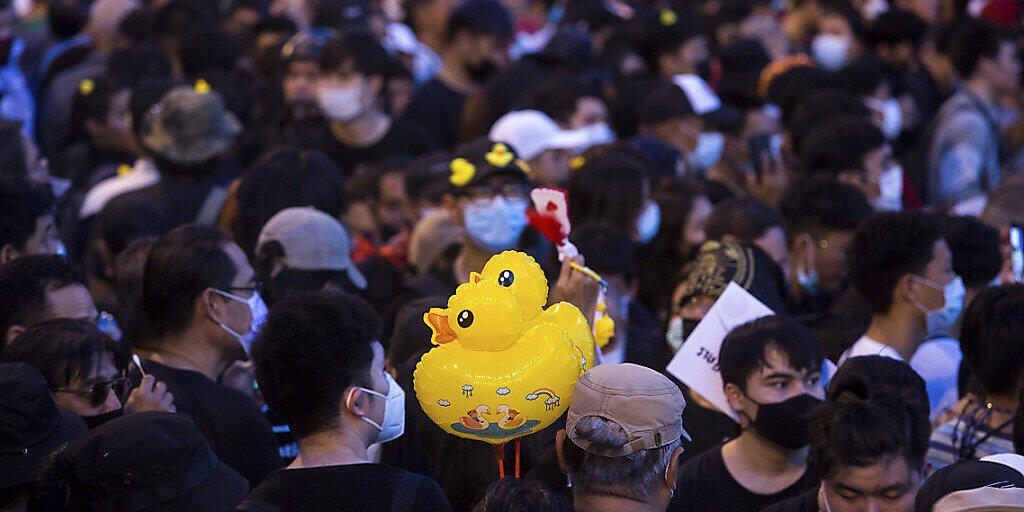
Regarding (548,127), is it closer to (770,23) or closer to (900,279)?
(900,279)

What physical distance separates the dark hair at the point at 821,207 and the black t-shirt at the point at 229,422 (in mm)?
3074

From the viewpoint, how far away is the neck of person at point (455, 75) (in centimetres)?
830

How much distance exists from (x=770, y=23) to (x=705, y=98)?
2.83 m

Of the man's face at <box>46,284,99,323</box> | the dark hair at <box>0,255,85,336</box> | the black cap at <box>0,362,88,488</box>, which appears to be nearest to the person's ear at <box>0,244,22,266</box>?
the dark hair at <box>0,255,85,336</box>

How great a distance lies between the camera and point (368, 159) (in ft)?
23.1

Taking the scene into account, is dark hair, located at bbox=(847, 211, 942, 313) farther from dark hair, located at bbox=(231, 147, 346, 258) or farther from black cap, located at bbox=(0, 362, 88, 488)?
black cap, located at bbox=(0, 362, 88, 488)

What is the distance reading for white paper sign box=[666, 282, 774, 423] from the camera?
399 centimetres

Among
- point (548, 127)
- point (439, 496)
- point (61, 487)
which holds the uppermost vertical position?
point (61, 487)

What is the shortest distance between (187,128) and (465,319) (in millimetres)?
Answer: 3265

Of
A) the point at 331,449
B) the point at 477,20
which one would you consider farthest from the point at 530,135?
the point at 331,449

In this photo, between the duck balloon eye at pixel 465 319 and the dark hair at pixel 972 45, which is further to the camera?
the dark hair at pixel 972 45

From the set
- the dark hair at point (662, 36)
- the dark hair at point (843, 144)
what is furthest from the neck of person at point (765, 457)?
the dark hair at point (662, 36)

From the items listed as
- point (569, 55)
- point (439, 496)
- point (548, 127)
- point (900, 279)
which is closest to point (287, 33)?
point (569, 55)

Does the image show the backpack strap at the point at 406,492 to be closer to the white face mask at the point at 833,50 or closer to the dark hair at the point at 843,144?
the dark hair at the point at 843,144
